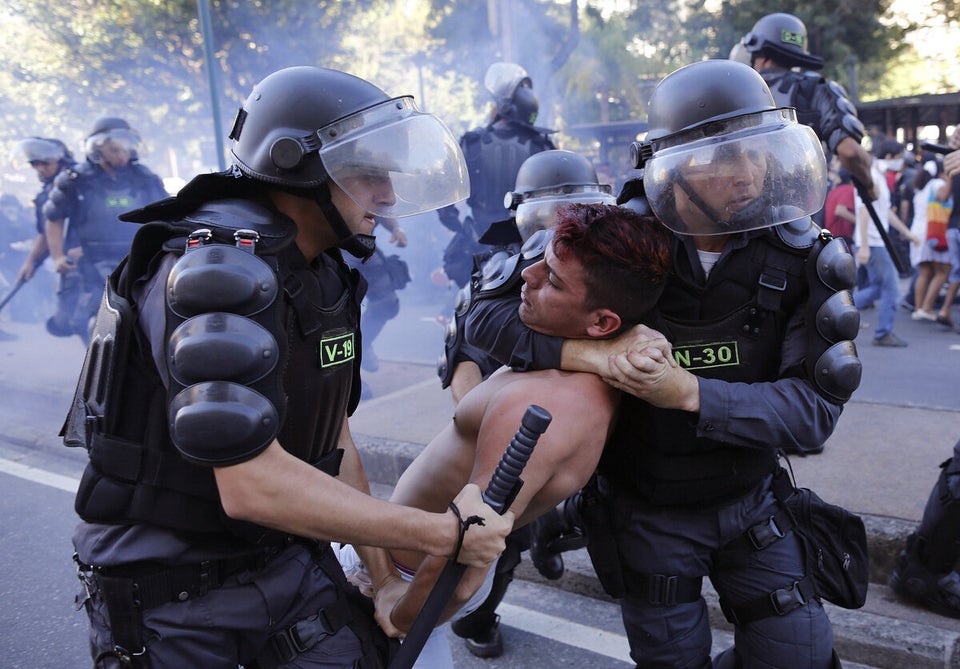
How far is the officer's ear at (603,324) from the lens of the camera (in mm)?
1848

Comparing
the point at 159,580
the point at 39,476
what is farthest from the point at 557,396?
the point at 39,476

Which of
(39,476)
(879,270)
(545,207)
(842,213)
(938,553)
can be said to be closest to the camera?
(938,553)

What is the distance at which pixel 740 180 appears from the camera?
6.34ft

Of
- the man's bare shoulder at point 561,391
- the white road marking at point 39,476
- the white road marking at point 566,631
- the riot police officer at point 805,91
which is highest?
the riot police officer at point 805,91

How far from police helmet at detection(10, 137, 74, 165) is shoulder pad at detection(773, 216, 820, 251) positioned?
714 cm

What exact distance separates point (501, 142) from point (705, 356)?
370 centimetres

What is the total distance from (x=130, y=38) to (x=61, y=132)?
519cm

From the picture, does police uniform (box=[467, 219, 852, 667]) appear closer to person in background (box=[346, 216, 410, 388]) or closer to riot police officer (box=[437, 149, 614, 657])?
riot police officer (box=[437, 149, 614, 657])

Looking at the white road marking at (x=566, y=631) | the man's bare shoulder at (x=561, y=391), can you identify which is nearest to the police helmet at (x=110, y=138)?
the white road marking at (x=566, y=631)

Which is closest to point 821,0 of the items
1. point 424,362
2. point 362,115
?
point 424,362

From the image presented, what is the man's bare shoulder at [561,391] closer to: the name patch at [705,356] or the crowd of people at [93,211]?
the name patch at [705,356]

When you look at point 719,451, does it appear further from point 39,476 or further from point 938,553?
point 39,476

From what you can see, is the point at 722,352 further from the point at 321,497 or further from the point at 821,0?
the point at 821,0

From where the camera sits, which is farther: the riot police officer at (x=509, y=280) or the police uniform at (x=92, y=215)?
the police uniform at (x=92, y=215)
